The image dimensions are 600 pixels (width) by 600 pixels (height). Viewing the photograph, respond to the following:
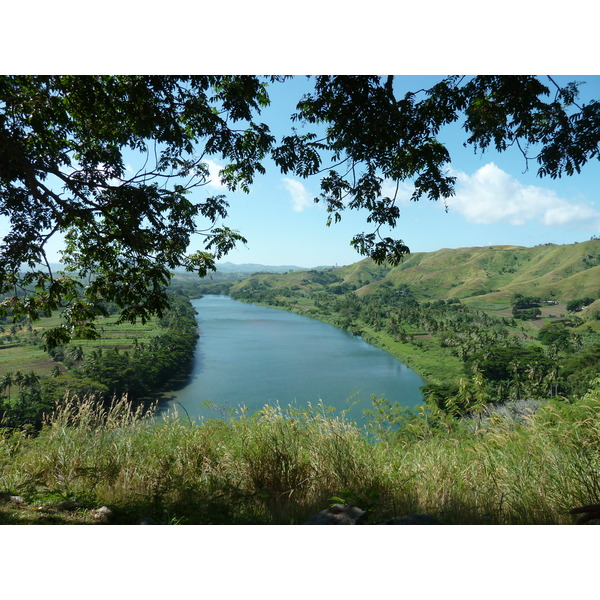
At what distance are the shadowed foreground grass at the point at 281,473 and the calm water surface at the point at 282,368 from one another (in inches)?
244

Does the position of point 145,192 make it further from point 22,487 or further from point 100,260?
point 22,487

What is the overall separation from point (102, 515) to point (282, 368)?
9855mm

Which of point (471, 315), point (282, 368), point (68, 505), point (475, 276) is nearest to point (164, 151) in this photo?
point (68, 505)

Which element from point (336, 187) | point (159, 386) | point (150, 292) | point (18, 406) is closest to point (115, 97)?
point (150, 292)

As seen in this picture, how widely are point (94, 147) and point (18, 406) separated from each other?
478cm

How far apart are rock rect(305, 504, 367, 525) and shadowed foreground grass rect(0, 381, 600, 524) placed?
0.09 metres

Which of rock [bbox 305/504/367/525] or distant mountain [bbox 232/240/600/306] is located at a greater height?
distant mountain [bbox 232/240/600/306]

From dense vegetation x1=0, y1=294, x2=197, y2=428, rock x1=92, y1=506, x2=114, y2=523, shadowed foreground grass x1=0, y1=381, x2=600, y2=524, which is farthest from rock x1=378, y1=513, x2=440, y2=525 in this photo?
dense vegetation x1=0, y1=294, x2=197, y2=428

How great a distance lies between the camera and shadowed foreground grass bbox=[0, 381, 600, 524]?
5.10ft

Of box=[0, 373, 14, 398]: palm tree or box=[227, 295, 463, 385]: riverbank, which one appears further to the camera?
box=[227, 295, 463, 385]: riverbank

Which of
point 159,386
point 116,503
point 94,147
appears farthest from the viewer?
point 159,386

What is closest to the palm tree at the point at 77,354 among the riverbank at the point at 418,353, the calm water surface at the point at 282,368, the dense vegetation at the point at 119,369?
the dense vegetation at the point at 119,369

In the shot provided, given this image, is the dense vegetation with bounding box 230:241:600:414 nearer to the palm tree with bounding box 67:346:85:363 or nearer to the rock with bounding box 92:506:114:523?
the rock with bounding box 92:506:114:523

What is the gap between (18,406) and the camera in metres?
5.09
